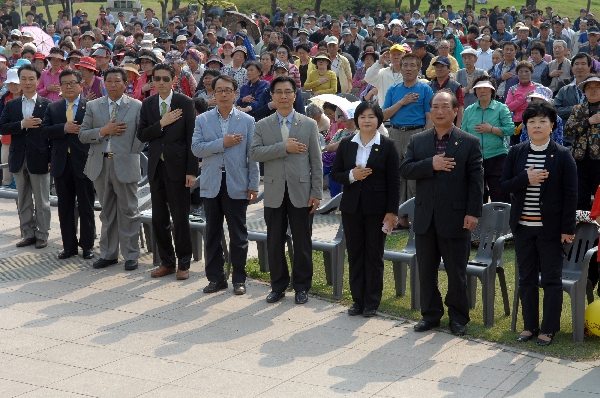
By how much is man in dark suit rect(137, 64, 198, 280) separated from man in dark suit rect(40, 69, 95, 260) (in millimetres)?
1156

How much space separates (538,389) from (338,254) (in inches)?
114

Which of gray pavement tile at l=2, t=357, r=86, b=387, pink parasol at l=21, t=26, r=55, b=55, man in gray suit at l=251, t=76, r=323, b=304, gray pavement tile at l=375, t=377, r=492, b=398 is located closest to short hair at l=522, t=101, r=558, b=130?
man in gray suit at l=251, t=76, r=323, b=304

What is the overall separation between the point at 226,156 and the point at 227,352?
2.27m

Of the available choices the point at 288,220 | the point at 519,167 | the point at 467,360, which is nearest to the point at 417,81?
the point at 288,220

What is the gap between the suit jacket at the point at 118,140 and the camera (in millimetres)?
9531

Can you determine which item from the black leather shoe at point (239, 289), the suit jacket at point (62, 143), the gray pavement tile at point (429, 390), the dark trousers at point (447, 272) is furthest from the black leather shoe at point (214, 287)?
the gray pavement tile at point (429, 390)

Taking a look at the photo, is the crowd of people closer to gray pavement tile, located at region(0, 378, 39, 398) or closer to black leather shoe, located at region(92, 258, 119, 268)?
black leather shoe, located at region(92, 258, 119, 268)

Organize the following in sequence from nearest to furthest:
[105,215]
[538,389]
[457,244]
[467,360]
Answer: [538,389], [467,360], [457,244], [105,215]

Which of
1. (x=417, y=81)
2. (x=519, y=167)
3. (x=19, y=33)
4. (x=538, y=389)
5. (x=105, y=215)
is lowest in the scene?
(x=538, y=389)

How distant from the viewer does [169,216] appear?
9391 millimetres

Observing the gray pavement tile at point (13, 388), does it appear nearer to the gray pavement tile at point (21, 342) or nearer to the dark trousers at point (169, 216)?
the gray pavement tile at point (21, 342)

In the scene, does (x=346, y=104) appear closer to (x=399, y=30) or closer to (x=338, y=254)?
(x=338, y=254)

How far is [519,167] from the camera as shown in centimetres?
709

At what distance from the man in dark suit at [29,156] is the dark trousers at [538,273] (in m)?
5.95
